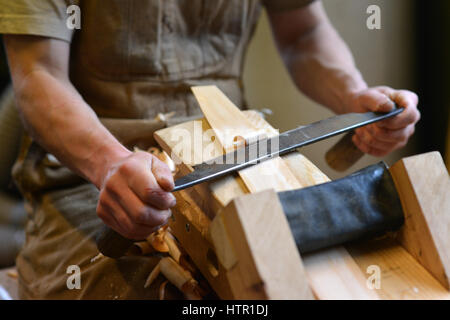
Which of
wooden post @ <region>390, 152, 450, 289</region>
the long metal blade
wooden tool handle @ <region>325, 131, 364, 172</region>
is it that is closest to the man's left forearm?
wooden tool handle @ <region>325, 131, 364, 172</region>

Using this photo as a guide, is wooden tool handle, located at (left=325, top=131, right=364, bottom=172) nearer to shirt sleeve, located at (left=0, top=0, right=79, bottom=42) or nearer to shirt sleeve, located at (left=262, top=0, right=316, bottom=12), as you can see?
shirt sleeve, located at (left=262, top=0, right=316, bottom=12)

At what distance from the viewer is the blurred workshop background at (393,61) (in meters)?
1.65

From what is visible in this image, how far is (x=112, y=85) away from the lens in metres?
1.00

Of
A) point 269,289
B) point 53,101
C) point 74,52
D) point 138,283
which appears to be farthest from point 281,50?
point 269,289

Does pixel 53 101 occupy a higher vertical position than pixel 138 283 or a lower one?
higher

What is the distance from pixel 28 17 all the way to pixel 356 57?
1240 mm

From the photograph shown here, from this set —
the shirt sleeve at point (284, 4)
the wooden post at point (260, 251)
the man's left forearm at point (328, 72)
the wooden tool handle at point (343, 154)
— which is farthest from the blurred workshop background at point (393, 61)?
the wooden post at point (260, 251)

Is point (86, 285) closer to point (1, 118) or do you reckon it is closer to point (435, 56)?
point (1, 118)

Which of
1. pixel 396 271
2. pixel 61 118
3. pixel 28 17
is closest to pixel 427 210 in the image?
pixel 396 271

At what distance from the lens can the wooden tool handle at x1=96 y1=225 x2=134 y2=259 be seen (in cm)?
67

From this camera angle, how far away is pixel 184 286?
2.22 ft

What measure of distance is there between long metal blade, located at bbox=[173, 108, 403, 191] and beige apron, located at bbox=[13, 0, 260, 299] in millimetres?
352

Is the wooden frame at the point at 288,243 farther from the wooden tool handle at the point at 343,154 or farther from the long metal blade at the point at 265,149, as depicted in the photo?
the wooden tool handle at the point at 343,154

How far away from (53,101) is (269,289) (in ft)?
1.81
